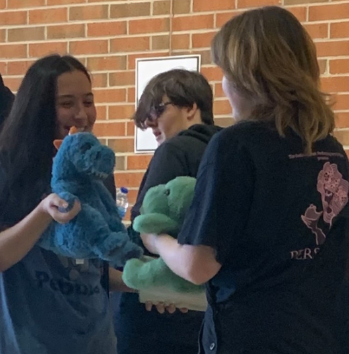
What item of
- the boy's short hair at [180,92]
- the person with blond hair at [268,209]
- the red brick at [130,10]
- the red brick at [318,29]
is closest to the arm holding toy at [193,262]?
the person with blond hair at [268,209]

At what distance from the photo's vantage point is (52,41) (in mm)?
3012

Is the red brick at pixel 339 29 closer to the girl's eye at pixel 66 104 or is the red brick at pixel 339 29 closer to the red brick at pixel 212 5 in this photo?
the red brick at pixel 212 5

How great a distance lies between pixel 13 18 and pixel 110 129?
2.16 ft

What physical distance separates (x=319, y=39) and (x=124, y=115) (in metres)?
0.81

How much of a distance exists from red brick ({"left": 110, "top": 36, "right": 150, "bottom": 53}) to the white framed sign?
0.17 ft

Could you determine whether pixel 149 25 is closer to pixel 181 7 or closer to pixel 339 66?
pixel 181 7

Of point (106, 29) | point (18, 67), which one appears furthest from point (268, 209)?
point (18, 67)

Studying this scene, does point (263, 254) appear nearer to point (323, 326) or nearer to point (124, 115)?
point (323, 326)

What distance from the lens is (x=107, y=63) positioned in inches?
115

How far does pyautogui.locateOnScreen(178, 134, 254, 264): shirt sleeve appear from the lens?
46.4 inches

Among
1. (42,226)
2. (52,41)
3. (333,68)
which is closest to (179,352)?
(42,226)

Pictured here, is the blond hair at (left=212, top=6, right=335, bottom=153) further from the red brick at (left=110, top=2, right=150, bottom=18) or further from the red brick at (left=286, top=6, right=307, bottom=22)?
the red brick at (left=110, top=2, right=150, bottom=18)

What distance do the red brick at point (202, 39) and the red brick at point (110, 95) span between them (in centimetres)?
35

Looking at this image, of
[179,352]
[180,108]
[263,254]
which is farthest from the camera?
[180,108]
